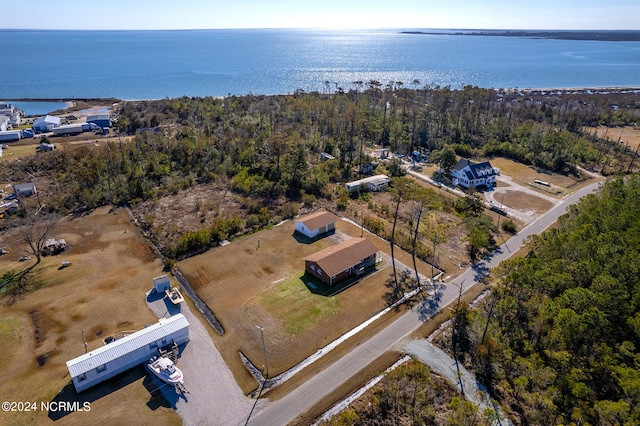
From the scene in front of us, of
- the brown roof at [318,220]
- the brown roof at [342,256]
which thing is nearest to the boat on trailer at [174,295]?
the brown roof at [342,256]

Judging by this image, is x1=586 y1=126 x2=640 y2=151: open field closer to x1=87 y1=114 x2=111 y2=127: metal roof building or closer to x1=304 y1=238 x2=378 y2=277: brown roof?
x1=304 y1=238 x2=378 y2=277: brown roof

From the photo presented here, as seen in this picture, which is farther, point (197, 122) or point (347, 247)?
point (197, 122)

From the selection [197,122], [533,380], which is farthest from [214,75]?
[533,380]

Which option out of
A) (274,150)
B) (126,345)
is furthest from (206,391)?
(274,150)

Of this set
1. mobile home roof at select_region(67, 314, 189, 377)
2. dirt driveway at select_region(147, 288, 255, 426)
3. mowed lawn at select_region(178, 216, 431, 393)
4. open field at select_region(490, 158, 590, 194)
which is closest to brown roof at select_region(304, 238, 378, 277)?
mowed lawn at select_region(178, 216, 431, 393)

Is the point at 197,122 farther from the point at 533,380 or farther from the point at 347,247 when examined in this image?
the point at 533,380

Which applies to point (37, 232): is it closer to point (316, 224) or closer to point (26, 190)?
point (26, 190)
